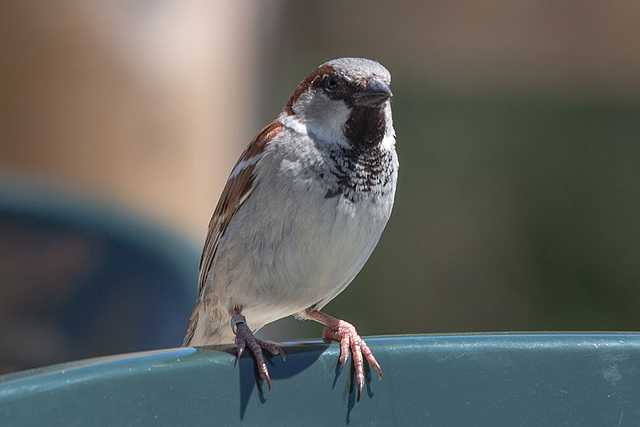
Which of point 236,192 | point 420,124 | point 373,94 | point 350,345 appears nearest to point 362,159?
point 373,94

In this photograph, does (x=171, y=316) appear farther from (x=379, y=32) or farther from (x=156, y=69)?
(x=379, y=32)

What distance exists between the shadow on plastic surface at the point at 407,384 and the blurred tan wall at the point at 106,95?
9.34 ft

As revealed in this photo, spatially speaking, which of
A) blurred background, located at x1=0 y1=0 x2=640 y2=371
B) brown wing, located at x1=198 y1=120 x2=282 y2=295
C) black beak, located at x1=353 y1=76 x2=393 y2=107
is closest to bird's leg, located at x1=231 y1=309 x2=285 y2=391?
brown wing, located at x1=198 y1=120 x2=282 y2=295

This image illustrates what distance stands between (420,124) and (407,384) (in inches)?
226

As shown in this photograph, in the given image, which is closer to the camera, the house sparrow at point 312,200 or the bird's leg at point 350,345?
the bird's leg at point 350,345

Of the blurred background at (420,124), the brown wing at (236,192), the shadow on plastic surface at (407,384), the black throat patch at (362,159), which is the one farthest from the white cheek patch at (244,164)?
the blurred background at (420,124)

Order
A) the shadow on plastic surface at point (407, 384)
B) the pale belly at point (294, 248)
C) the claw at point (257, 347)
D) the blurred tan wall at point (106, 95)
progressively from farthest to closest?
the blurred tan wall at point (106, 95), the pale belly at point (294, 248), the claw at point (257, 347), the shadow on plastic surface at point (407, 384)

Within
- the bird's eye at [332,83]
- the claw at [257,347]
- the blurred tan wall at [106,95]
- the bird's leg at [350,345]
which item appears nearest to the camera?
the claw at [257,347]

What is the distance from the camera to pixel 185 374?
4.99 feet

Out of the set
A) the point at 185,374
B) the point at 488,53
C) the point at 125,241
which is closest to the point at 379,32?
the point at 488,53

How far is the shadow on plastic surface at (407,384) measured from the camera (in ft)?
4.92

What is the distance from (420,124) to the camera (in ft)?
23.8

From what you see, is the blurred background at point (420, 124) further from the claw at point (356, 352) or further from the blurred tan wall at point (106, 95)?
the claw at point (356, 352)

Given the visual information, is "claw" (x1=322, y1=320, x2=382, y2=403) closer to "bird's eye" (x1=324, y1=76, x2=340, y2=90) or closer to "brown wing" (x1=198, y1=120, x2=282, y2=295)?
"brown wing" (x1=198, y1=120, x2=282, y2=295)
